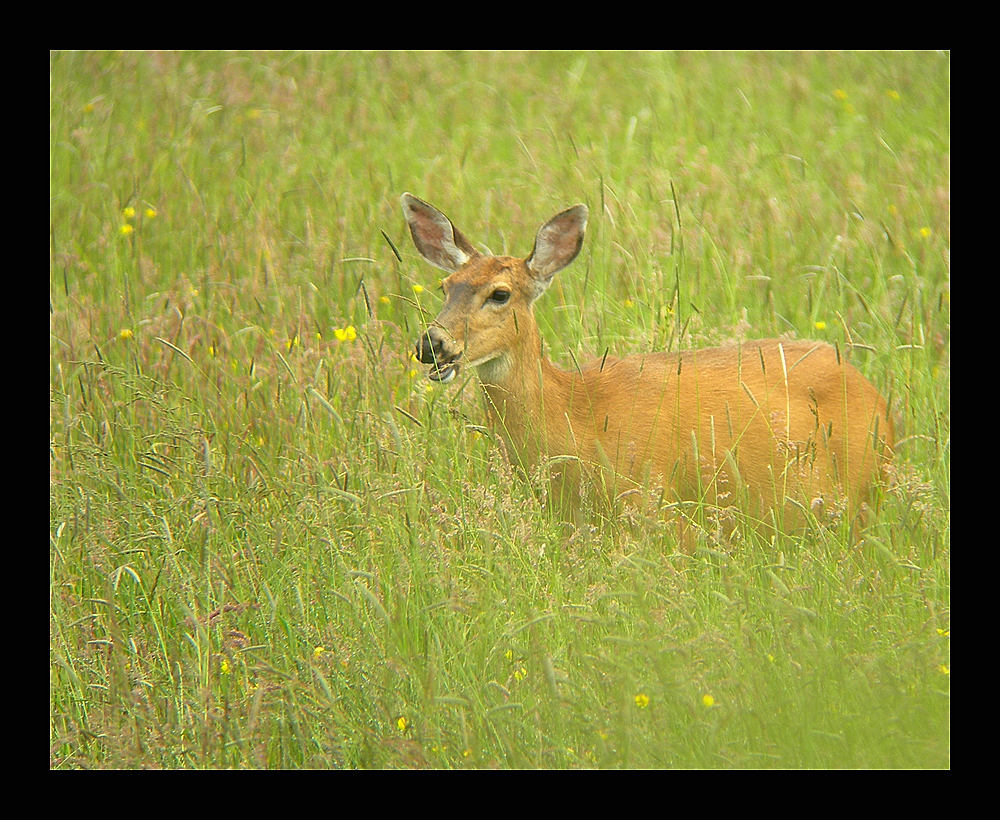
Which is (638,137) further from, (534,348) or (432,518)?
(432,518)

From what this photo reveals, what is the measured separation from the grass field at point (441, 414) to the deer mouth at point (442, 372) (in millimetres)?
99

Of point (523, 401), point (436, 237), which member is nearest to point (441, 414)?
point (523, 401)

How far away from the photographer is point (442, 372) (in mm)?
4484

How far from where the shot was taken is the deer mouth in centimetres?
449

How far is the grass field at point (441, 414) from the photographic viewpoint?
3.36 meters

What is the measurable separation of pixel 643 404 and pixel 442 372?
100 centimetres

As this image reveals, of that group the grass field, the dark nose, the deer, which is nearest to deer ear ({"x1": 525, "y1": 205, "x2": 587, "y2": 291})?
the deer

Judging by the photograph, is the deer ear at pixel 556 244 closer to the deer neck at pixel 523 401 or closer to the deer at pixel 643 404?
the deer at pixel 643 404

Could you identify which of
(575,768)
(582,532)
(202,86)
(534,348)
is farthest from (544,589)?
(202,86)

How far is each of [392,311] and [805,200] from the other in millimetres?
2757

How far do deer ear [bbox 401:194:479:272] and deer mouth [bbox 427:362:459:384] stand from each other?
779mm

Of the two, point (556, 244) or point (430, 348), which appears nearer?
point (430, 348)

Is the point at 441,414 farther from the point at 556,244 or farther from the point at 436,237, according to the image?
the point at 556,244

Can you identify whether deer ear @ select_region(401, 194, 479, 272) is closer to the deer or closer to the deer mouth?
the deer
